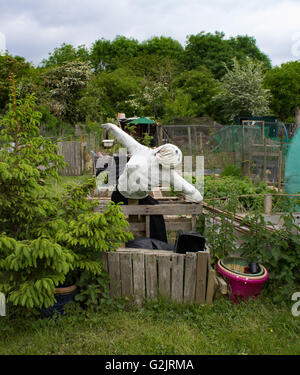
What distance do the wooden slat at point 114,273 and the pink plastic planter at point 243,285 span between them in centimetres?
106

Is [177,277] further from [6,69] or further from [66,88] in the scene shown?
[6,69]

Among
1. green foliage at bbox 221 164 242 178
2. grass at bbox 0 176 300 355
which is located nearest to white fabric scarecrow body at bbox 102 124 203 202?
grass at bbox 0 176 300 355

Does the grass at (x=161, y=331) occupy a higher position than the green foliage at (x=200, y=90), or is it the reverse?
the green foliage at (x=200, y=90)

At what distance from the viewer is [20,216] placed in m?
2.70

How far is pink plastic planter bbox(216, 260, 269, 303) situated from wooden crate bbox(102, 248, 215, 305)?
0.20 metres

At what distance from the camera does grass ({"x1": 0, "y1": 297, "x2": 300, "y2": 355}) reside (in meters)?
2.44

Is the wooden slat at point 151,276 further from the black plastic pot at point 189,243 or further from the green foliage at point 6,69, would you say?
the green foliage at point 6,69

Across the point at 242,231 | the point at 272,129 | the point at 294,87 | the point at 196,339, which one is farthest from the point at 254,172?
the point at 294,87

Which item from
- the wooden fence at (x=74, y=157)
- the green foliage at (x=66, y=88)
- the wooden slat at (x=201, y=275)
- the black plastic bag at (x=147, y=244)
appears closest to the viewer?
the wooden slat at (x=201, y=275)

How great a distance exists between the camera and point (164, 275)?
296 cm

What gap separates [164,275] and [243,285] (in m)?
0.78

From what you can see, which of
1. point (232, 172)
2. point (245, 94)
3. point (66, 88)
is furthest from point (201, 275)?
point (66, 88)

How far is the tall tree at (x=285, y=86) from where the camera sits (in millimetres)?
26486

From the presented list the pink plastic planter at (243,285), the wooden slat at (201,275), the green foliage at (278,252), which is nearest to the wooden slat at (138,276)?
the wooden slat at (201,275)
